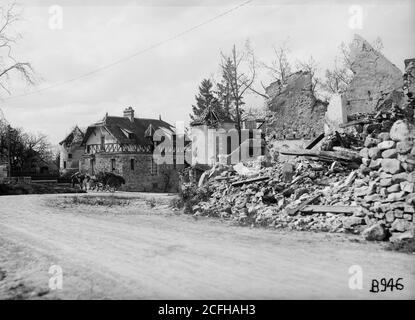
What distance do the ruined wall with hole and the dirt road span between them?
13.3 m

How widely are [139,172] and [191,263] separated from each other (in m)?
35.7

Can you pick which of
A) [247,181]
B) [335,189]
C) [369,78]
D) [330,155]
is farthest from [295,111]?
[335,189]

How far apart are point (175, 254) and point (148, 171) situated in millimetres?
35523

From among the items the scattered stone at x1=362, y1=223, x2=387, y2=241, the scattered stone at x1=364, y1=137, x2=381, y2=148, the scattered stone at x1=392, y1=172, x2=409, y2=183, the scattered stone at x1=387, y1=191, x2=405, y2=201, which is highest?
the scattered stone at x1=364, y1=137, x2=381, y2=148

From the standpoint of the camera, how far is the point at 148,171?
139 feet

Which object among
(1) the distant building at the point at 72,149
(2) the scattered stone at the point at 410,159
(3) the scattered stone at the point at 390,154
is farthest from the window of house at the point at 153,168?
(2) the scattered stone at the point at 410,159

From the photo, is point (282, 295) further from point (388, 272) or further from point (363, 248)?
point (363, 248)

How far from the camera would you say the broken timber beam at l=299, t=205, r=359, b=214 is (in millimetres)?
10077

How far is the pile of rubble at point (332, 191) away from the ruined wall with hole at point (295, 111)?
6.70 meters

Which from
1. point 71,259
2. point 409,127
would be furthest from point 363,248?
point 71,259

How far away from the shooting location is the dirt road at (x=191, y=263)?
5.28 metres

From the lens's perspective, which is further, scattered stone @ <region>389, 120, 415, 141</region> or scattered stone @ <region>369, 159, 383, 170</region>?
scattered stone @ <region>369, 159, 383, 170</region>

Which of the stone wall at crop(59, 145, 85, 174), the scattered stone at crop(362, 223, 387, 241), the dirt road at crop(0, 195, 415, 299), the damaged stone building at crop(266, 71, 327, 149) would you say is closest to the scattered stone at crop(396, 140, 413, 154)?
the scattered stone at crop(362, 223, 387, 241)

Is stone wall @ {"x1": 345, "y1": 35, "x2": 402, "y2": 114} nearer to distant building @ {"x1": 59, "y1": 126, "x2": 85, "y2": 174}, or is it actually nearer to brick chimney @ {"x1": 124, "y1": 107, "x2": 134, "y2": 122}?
brick chimney @ {"x1": 124, "y1": 107, "x2": 134, "y2": 122}
